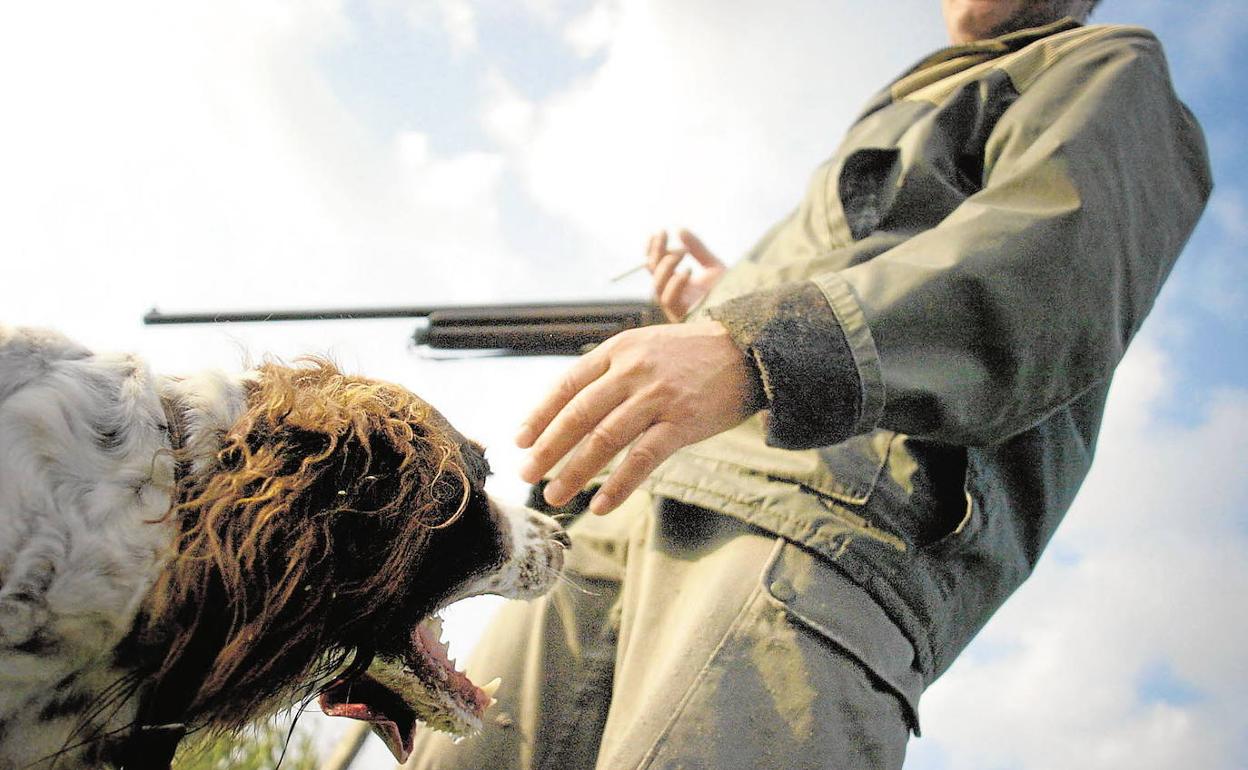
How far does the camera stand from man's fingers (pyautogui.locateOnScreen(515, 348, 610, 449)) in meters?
1.64

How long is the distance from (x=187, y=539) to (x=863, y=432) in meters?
1.26

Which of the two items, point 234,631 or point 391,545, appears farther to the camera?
point 391,545

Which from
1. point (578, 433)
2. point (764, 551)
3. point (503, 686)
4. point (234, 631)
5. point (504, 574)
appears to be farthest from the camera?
point (503, 686)

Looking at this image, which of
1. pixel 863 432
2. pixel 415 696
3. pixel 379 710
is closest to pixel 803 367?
pixel 863 432

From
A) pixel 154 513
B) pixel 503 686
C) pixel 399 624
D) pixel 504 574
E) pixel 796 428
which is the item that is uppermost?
pixel 154 513

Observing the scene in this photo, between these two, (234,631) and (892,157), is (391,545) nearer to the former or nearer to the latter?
(234,631)

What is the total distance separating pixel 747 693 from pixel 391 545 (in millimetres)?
791

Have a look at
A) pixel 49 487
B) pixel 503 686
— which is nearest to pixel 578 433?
pixel 49 487

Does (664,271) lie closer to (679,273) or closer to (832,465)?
(679,273)

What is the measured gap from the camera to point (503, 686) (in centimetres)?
231

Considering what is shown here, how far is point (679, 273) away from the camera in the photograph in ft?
11.3

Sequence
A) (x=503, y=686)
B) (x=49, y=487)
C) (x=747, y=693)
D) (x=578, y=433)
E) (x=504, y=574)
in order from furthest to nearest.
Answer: (x=503, y=686)
(x=504, y=574)
(x=747, y=693)
(x=578, y=433)
(x=49, y=487)

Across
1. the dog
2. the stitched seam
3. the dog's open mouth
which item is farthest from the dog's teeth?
the stitched seam

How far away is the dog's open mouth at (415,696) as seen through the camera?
205cm
